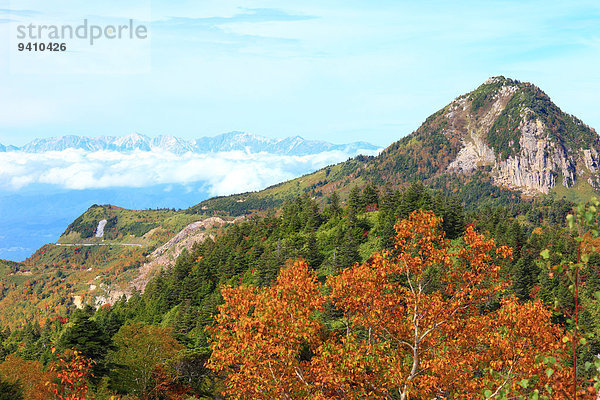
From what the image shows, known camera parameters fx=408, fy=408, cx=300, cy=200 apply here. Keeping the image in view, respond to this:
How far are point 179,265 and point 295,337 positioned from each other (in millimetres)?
137518

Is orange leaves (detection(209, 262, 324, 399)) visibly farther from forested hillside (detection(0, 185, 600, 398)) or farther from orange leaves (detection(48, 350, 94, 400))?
orange leaves (detection(48, 350, 94, 400))

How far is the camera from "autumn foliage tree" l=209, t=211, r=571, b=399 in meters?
20.5

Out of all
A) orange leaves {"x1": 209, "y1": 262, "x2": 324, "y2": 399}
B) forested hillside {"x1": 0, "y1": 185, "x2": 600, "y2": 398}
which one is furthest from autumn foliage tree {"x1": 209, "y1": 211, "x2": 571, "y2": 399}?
forested hillside {"x1": 0, "y1": 185, "x2": 600, "y2": 398}

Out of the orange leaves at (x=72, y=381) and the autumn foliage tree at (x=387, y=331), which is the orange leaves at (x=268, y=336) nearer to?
the autumn foliage tree at (x=387, y=331)

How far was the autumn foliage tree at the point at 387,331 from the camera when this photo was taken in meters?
20.5

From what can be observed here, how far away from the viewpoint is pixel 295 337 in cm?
2139

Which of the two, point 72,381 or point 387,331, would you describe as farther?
point 72,381

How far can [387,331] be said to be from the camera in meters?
23.3

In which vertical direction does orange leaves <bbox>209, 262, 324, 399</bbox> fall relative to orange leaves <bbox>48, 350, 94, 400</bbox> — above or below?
above

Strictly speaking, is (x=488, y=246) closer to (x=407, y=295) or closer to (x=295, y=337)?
(x=407, y=295)

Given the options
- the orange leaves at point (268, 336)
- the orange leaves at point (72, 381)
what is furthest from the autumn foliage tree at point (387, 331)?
the orange leaves at point (72, 381)

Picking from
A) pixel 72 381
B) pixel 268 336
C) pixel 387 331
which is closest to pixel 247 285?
pixel 72 381

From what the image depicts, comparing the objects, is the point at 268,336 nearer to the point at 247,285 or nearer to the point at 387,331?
the point at 387,331

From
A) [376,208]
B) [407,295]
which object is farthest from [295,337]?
[376,208]
